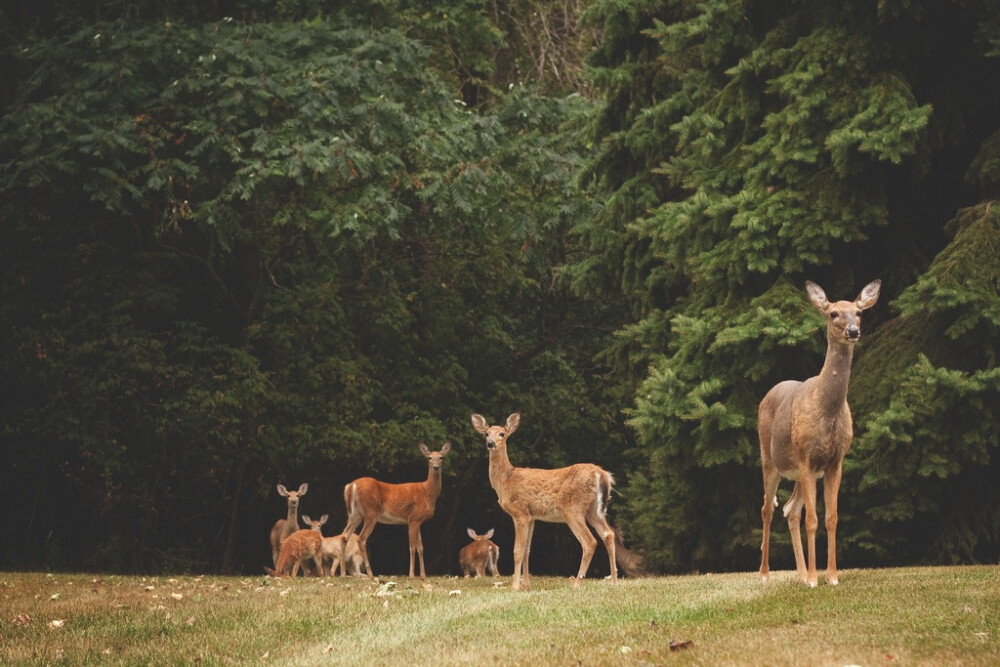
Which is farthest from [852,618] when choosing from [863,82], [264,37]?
[264,37]

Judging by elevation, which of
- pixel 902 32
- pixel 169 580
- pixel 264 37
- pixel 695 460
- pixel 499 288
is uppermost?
pixel 264 37

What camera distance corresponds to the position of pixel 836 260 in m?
16.0

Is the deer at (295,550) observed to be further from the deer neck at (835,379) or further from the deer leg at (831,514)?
the deer neck at (835,379)

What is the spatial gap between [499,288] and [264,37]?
7.07 metres

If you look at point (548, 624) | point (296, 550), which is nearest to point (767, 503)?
point (548, 624)

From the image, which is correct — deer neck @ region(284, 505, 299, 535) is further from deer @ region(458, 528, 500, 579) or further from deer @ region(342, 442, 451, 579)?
deer @ region(458, 528, 500, 579)

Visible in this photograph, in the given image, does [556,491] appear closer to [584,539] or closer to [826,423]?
[584,539]

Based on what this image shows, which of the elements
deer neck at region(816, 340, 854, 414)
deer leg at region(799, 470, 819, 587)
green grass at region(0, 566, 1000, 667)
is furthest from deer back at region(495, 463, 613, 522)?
deer neck at region(816, 340, 854, 414)

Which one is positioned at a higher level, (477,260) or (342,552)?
(477,260)

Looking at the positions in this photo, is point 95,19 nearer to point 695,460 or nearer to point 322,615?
point 695,460

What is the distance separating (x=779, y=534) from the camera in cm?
1516

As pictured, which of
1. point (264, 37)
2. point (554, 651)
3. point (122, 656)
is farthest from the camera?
point (264, 37)

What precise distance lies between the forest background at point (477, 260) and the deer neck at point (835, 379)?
2956 millimetres

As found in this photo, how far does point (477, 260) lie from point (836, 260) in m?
9.51
